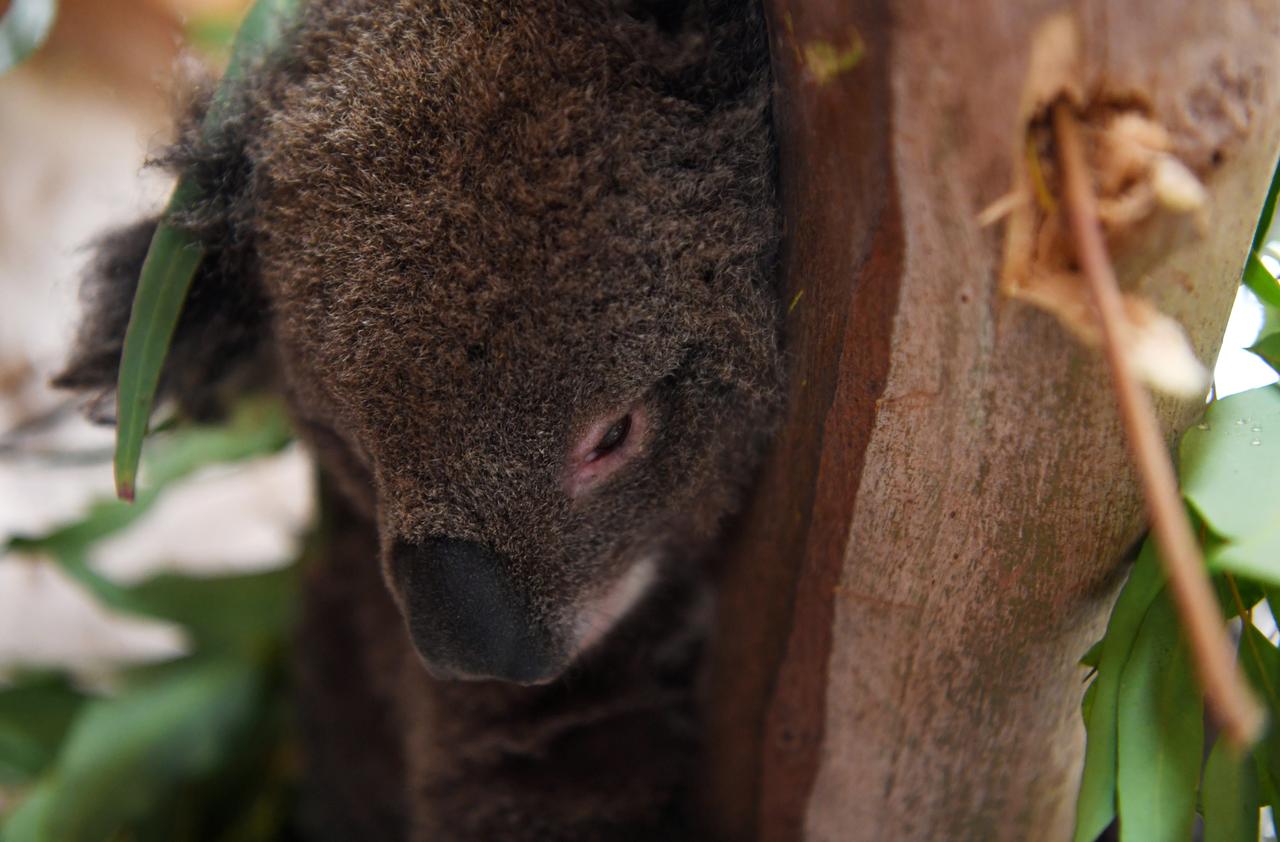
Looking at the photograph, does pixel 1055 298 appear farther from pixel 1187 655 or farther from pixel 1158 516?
pixel 1187 655

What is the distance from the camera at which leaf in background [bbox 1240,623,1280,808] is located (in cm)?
96

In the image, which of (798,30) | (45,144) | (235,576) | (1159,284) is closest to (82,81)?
(45,144)

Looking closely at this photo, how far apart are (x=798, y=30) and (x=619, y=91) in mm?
266

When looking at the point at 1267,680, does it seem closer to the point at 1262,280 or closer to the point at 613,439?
the point at 1262,280

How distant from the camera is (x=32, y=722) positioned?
2.18 metres

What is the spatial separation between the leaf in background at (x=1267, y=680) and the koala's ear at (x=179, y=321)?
1231 mm

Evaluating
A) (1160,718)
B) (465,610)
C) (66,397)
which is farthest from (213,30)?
(1160,718)

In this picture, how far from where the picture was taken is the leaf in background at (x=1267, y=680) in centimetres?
96

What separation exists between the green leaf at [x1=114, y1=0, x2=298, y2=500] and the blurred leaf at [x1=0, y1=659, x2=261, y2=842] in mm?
949

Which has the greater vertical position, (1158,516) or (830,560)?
(1158,516)

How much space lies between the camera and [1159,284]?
2.61 feet

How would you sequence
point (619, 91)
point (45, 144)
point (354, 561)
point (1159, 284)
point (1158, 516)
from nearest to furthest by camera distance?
point (1158, 516), point (1159, 284), point (619, 91), point (354, 561), point (45, 144)

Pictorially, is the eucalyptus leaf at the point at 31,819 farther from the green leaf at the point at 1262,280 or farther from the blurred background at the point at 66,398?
the green leaf at the point at 1262,280

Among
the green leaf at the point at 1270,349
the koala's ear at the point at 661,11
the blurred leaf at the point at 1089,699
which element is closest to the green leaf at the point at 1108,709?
the blurred leaf at the point at 1089,699
